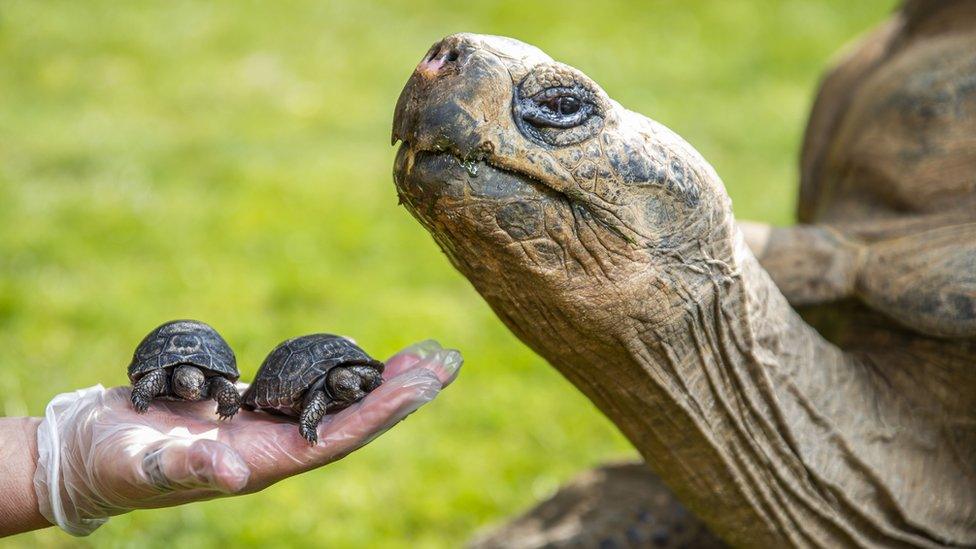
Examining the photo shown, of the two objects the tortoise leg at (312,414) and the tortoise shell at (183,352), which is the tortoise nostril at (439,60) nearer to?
the tortoise leg at (312,414)

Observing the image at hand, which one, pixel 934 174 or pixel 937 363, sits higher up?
pixel 934 174

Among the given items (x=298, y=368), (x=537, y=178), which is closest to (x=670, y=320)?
(x=537, y=178)

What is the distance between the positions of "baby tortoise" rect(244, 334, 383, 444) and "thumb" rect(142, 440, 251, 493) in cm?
20

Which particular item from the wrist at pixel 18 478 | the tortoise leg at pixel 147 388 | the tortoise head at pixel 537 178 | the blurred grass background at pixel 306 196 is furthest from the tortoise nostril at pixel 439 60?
the blurred grass background at pixel 306 196

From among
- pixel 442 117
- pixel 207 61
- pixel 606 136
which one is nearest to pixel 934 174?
pixel 606 136

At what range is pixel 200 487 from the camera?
158 cm

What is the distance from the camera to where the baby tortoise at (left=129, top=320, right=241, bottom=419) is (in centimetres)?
180

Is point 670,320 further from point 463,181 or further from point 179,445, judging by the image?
point 179,445

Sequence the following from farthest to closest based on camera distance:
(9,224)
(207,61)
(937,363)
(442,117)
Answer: (207,61) < (9,224) < (937,363) < (442,117)

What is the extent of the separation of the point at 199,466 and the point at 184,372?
0.34m

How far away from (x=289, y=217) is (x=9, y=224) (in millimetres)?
1261

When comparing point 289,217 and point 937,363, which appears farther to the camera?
point 289,217

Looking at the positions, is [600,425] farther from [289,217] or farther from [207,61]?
[207,61]

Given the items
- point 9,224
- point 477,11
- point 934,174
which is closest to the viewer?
point 934,174
